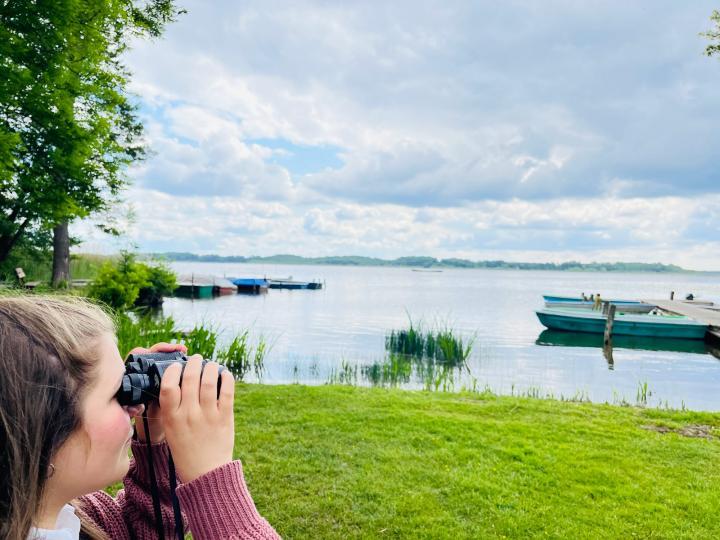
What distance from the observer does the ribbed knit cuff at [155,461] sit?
1.31m

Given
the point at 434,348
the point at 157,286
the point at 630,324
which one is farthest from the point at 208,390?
the point at 157,286

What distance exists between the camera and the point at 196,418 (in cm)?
88

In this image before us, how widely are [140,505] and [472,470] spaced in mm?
3470

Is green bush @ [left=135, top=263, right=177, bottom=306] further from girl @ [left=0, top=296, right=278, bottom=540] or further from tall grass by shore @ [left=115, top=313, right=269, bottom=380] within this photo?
girl @ [left=0, top=296, right=278, bottom=540]

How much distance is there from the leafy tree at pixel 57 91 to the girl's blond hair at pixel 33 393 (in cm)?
660

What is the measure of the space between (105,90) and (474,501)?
29.7 feet

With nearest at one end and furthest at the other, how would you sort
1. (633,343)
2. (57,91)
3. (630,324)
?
(57,91), (633,343), (630,324)

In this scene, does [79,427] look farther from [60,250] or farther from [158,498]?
[60,250]

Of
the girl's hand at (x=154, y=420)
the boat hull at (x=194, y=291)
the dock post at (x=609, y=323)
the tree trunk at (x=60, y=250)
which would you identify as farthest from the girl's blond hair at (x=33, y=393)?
the boat hull at (x=194, y=291)

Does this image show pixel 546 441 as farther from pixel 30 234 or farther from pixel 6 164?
pixel 30 234

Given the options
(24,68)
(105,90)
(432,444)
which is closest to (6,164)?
(24,68)

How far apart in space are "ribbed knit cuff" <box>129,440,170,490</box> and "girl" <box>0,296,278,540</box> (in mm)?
380

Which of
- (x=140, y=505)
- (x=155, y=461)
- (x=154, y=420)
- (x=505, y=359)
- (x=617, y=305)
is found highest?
(x=154, y=420)

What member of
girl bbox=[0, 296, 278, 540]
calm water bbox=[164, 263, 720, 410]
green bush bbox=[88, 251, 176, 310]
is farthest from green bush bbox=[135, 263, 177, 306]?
girl bbox=[0, 296, 278, 540]
